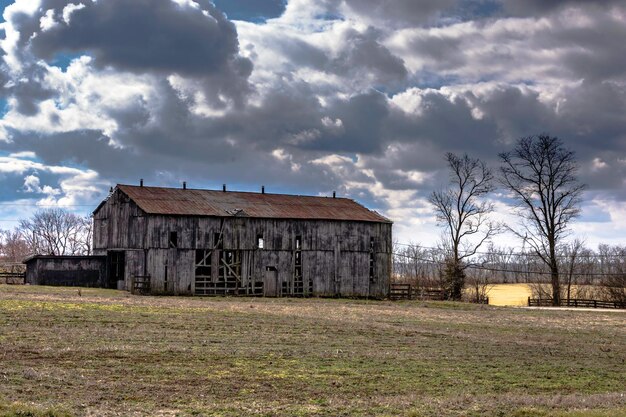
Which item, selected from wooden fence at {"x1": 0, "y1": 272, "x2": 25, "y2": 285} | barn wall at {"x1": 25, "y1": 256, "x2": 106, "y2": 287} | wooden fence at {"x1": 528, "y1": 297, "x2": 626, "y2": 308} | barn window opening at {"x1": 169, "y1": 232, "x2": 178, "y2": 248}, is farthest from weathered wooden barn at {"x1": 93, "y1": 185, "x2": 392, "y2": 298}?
wooden fence at {"x1": 528, "y1": 297, "x2": 626, "y2": 308}

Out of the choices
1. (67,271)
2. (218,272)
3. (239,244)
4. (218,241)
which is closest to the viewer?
(218,272)

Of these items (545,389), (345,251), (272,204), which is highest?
(272,204)

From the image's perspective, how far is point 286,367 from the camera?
69.7 ft

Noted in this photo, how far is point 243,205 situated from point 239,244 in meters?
4.60

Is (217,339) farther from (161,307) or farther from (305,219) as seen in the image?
(305,219)

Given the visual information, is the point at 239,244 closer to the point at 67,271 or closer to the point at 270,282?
the point at 270,282

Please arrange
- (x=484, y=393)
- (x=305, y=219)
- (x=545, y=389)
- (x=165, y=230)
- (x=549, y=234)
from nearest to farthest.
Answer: (x=484, y=393) → (x=545, y=389) → (x=165, y=230) → (x=305, y=219) → (x=549, y=234)

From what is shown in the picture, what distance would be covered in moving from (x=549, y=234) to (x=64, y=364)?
64917mm

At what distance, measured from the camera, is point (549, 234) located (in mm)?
76875

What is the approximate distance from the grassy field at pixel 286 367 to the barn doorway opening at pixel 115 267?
1029 inches

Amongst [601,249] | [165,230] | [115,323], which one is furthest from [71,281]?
[601,249]

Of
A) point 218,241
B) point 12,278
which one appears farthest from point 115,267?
point 12,278

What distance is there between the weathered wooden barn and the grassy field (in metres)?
22.6

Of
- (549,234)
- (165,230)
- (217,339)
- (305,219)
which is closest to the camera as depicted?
(217,339)
